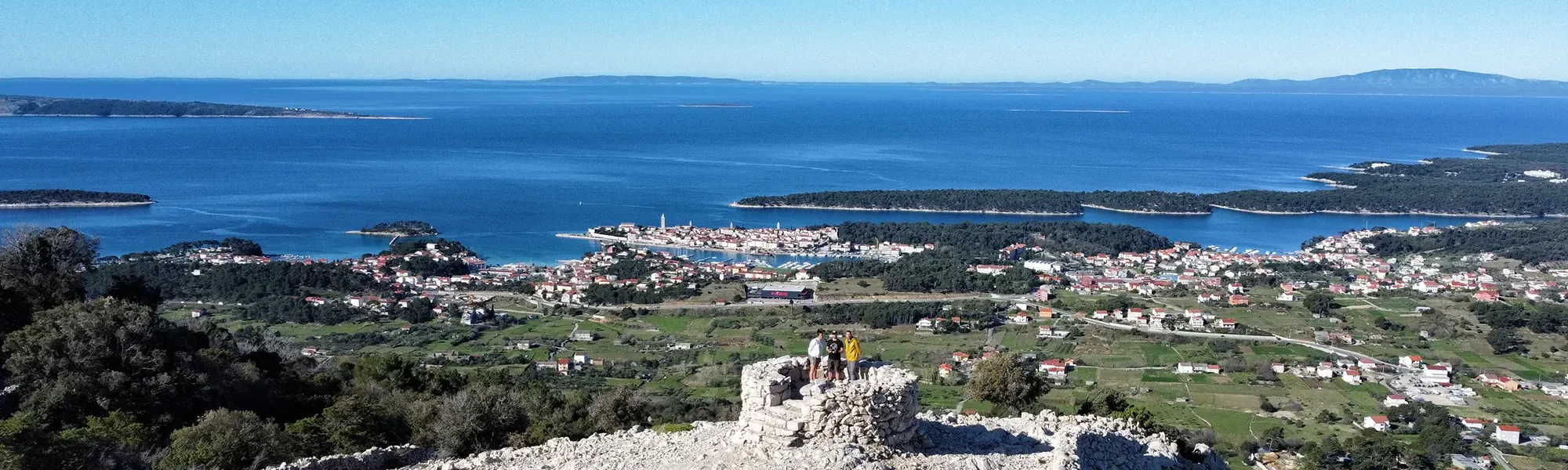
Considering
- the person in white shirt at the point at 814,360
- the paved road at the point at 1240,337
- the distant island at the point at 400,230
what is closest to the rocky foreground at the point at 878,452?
the person in white shirt at the point at 814,360

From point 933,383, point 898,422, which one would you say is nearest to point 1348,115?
point 933,383

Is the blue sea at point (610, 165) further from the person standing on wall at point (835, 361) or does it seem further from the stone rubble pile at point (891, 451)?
the person standing on wall at point (835, 361)

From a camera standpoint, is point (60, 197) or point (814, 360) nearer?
point (814, 360)

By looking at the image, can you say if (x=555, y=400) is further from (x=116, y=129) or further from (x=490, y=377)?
(x=116, y=129)

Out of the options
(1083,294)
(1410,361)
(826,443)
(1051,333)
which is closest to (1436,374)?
A: (1410,361)

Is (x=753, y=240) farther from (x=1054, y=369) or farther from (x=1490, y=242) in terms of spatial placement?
(x=1490, y=242)

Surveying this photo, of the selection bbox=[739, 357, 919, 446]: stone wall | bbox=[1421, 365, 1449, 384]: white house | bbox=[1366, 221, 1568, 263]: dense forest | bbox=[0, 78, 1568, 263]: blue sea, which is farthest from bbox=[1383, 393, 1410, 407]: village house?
bbox=[0, 78, 1568, 263]: blue sea
